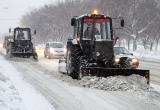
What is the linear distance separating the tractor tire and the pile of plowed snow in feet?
4.84

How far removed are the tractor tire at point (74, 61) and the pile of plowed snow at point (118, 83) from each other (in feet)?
4.84

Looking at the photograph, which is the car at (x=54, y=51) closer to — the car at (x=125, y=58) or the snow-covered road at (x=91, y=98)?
the car at (x=125, y=58)

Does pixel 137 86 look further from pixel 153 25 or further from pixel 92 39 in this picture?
pixel 153 25

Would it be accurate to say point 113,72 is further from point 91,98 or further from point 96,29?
point 96,29

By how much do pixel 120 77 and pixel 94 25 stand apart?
309cm

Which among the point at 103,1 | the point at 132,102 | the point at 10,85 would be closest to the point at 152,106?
the point at 132,102

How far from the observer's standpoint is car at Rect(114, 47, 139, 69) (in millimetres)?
17109

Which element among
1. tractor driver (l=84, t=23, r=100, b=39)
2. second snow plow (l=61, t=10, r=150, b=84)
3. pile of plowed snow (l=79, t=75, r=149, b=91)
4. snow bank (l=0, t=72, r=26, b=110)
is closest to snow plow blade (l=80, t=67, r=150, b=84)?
pile of plowed snow (l=79, t=75, r=149, b=91)

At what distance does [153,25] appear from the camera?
5575 cm

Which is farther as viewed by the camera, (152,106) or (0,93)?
(0,93)

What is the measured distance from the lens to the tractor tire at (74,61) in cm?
1708

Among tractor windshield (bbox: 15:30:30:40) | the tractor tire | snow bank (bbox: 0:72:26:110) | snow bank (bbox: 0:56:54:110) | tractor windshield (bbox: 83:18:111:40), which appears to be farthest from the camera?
tractor windshield (bbox: 15:30:30:40)

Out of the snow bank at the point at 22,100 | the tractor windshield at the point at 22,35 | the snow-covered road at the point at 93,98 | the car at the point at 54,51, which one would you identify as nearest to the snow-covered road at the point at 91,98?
the snow-covered road at the point at 93,98

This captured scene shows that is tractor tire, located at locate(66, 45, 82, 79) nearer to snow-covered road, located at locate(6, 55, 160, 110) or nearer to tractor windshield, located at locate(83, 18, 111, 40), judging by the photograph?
tractor windshield, located at locate(83, 18, 111, 40)
